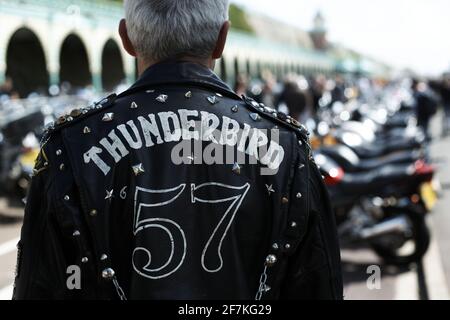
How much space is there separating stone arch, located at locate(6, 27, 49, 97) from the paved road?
93.6 feet

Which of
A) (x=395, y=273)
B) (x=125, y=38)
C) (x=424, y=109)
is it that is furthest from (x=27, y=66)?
(x=125, y=38)

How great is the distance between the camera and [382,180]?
6.59 m

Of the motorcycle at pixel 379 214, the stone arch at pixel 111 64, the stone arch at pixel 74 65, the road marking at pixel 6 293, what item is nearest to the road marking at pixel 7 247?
the road marking at pixel 6 293

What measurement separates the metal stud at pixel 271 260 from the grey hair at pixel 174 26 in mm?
487

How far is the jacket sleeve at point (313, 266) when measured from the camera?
162cm

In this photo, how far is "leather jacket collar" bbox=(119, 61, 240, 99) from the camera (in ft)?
5.34

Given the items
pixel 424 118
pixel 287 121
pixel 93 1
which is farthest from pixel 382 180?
pixel 93 1

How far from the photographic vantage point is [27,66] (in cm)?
3638

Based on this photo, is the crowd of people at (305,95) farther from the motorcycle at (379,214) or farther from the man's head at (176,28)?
the man's head at (176,28)

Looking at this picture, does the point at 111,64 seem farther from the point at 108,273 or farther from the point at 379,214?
the point at 108,273

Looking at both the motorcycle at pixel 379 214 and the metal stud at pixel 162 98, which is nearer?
the metal stud at pixel 162 98

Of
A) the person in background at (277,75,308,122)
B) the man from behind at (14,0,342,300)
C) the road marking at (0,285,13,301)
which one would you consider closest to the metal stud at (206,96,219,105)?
the man from behind at (14,0,342,300)

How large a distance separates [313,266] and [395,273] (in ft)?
15.8

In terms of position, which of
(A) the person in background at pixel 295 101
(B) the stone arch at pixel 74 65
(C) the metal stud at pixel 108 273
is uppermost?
(B) the stone arch at pixel 74 65
